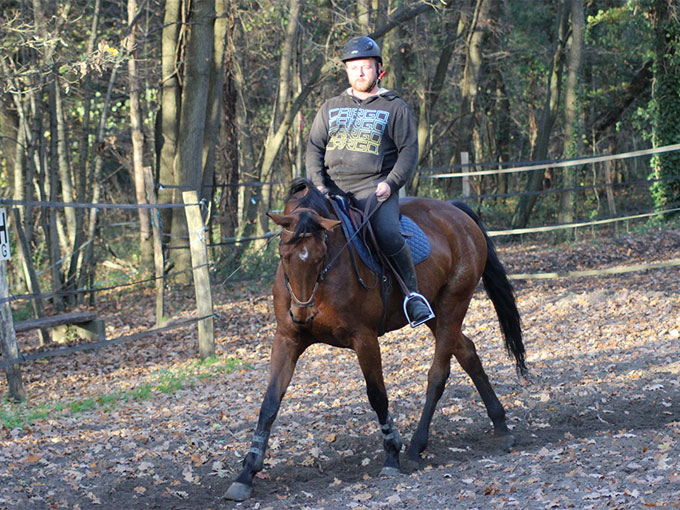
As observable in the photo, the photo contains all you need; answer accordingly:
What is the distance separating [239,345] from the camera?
37.1 ft

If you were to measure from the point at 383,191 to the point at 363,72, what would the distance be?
879mm

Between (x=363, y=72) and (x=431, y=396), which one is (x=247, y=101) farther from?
(x=431, y=396)

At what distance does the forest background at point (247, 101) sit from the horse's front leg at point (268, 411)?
3679 millimetres

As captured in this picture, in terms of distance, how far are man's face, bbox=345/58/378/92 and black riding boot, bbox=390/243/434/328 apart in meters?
1.20

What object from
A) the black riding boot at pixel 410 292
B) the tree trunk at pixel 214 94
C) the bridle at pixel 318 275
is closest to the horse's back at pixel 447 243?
the black riding boot at pixel 410 292

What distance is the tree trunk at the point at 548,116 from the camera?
22.5m

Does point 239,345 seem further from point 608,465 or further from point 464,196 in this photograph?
point 608,465

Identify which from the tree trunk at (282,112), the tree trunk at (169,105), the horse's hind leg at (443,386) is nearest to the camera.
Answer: the horse's hind leg at (443,386)

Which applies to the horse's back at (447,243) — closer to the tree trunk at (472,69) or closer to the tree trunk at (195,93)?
the tree trunk at (195,93)

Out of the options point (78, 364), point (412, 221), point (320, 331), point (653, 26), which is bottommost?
point (78, 364)

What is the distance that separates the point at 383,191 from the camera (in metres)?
5.64

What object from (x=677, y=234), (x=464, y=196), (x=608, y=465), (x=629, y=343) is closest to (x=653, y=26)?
(x=677, y=234)

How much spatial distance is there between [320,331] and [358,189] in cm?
116

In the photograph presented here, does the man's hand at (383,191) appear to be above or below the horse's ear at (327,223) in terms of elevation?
above
